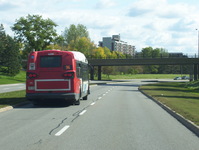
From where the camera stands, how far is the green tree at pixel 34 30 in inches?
3132

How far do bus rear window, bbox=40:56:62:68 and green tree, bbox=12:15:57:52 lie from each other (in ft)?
210

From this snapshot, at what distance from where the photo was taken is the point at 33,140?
7969mm

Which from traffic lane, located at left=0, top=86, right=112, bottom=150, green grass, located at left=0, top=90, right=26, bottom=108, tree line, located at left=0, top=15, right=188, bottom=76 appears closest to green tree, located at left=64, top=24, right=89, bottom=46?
tree line, located at left=0, top=15, right=188, bottom=76

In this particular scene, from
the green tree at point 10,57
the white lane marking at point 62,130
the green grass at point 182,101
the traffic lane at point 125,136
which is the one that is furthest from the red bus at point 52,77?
the green tree at point 10,57

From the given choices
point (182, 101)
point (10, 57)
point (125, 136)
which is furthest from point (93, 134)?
point (10, 57)

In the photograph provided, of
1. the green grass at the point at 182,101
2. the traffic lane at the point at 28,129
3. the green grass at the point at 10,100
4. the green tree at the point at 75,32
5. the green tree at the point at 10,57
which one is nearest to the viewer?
the traffic lane at the point at 28,129

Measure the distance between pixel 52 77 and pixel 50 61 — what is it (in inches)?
33.0

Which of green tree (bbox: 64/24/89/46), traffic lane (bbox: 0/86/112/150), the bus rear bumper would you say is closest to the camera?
traffic lane (bbox: 0/86/112/150)

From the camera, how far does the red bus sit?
1612 centimetres

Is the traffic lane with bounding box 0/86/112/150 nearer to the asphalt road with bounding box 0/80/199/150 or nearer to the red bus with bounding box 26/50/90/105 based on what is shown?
the asphalt road with bounding box 0/80/199/150

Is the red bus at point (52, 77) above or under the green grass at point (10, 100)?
above

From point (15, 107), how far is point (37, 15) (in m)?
67.3

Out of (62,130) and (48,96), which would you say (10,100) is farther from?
(62,130)

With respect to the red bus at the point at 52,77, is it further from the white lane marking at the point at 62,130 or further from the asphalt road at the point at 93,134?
the white lane marking at the point at 62,130
